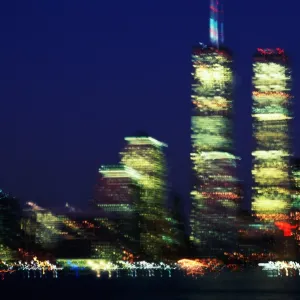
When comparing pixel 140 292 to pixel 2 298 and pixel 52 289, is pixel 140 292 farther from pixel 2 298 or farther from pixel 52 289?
pixel 2 298

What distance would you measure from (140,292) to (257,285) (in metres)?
31.2

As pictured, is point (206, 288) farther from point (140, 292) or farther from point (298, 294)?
point (298, 294)

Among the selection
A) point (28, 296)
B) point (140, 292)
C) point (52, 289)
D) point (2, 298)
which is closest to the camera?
point (2, 298)

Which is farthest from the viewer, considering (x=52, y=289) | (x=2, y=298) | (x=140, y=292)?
(x=52, y=289)

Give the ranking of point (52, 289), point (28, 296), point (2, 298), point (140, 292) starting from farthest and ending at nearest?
point (52, 289)
point (140, 292)
point (28, 296)
point (2, 298)

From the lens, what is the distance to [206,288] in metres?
184

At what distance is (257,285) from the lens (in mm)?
190750

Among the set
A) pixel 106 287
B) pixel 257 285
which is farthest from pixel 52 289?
pixel 257 285

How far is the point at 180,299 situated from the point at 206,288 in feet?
124

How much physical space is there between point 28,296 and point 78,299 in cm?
1274

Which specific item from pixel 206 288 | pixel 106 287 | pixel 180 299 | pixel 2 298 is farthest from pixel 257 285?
pixel 2 298

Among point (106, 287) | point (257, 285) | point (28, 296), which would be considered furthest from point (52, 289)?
point (257, 285)

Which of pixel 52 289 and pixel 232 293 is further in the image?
pixel 52 289

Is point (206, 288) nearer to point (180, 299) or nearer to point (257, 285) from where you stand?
point (257, 285)
